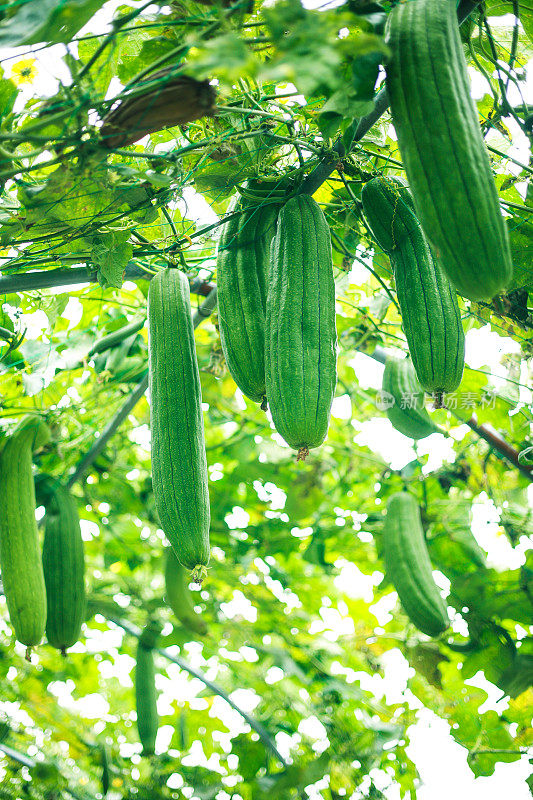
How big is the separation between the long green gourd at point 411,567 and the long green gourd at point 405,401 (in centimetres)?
35

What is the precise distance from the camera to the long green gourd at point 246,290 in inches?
63.2

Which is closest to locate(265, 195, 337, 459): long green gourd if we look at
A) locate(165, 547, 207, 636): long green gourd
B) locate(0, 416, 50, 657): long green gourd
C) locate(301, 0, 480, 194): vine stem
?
locate(301, 0, 480, 194): vine stem

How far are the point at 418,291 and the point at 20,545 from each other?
1404 mm

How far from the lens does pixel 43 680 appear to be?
4.30m

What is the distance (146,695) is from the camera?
3168 millimetres

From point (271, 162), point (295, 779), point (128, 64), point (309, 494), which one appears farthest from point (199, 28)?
point (309, 494)

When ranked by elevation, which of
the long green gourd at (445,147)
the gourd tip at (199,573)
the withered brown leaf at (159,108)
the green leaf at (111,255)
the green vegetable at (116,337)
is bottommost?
the gourd tip at (199,573)

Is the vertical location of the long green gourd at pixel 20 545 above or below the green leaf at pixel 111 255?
below

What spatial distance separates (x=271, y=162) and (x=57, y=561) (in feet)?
5.02

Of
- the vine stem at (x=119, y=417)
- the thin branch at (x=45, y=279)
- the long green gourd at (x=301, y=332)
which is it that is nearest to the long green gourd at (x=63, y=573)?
the vine stem at (x=119, y=417)

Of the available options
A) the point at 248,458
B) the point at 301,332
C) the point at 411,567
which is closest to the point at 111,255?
the point at 301,332

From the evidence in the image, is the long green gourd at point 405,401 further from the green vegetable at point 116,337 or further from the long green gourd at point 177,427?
the long green gourd at point 177,427

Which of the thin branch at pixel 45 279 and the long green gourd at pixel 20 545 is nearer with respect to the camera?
the thin branch at pixel 45 279

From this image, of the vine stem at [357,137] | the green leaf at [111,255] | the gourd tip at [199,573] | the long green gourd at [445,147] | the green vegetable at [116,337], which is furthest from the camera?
the green vegetable at [116,337]
